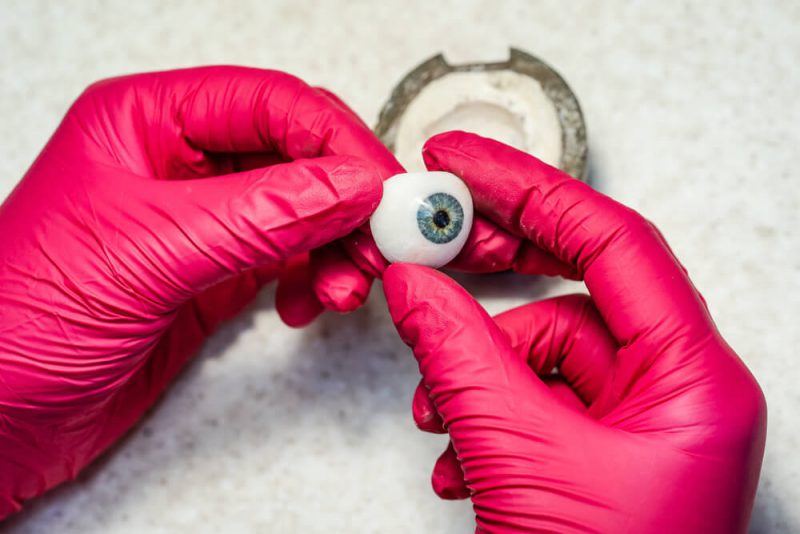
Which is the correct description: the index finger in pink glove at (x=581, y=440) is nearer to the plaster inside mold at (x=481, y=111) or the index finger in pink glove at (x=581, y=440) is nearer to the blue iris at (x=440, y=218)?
the blue iris at (x=440, y=218)

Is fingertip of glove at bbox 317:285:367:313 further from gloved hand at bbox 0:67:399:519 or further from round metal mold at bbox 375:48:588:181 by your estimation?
round metal mold at bbox 375:48:588:181

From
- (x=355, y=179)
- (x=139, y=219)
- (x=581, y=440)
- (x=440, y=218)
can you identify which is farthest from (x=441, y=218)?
(x=139, y=219)

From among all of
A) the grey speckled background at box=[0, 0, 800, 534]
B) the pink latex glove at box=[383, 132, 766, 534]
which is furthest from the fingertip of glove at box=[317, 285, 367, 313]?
the grey speckled background at box=[0, 0, 800, 534]

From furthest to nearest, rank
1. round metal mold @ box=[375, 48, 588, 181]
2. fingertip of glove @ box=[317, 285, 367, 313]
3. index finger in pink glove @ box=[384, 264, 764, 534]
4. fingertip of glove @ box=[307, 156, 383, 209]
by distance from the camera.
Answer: round metal mold @ box=[375, 48, 588, 181] → fingertip of glove @ box=[317, 285, 367, 313] → fingertip of glove @ box=[307, 156, 383, 209] → index finger in pink glove @ box=[384, 264, 764, 534]

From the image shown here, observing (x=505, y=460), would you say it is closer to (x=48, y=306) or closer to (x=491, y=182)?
(x=491, y=182)

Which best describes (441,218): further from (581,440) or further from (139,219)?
(139,219)

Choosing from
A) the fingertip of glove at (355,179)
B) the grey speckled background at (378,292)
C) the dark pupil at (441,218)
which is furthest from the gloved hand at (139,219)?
the grey speckled background at (378,292)
